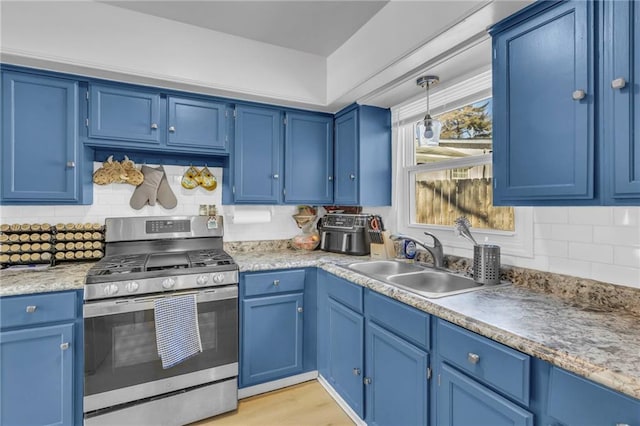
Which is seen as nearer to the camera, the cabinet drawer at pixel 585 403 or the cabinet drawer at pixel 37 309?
the cabinet drawer at pixel 585 403

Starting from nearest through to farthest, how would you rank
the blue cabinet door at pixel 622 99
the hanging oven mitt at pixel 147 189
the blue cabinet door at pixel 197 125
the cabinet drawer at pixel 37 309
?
the blue cabinet door at pixel 622 99
the cabinet drawer at pixel 37 309
the blue cabinet door at pixel 197 125
the hanging oven mitt at pixel 147 189

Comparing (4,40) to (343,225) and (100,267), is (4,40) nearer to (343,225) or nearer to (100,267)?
(100,267)

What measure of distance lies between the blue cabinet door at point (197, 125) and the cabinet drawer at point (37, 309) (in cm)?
120

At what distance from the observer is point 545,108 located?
1298 mm

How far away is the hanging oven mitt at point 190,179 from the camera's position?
104 inches

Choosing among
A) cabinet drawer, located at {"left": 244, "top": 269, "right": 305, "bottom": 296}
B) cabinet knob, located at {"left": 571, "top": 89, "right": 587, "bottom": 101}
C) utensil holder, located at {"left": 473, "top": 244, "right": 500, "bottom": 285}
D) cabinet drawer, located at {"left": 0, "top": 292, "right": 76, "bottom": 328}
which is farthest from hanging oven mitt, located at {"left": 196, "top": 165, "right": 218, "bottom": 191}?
cabinet knob, located at {"left": 571, "top": 89, "right": 587, "bottom": 101}

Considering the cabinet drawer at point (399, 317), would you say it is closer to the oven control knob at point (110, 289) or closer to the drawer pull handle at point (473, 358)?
the drawer pull handle at point (473, 358)

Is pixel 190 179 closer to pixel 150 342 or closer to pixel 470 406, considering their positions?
pixel 150 342

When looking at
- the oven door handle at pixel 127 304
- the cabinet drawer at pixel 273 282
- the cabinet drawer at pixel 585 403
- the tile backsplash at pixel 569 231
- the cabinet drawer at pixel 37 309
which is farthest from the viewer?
the cabinet drawer at pixel 273 282

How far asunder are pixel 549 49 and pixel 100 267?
2575 millimetres

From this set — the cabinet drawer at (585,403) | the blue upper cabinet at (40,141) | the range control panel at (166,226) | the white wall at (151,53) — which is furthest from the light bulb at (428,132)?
the blue upper cabinet at (40,141)

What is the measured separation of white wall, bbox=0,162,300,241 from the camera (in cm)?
224

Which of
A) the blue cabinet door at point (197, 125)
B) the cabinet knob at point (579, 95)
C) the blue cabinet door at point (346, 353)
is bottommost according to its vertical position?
the blue cabinet door at point (346, 353)

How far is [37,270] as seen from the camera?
2031 mm
